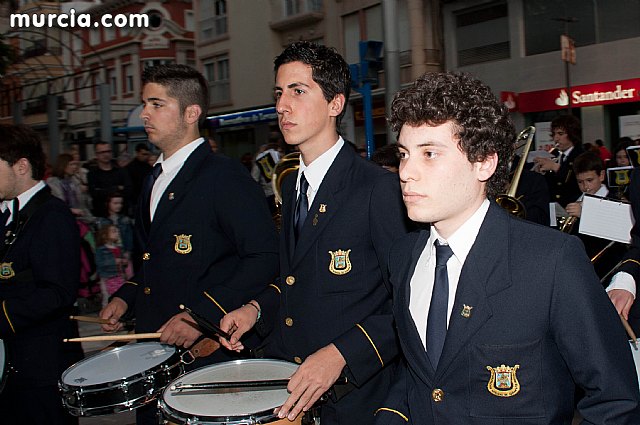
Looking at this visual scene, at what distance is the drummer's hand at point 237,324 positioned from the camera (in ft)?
8.83

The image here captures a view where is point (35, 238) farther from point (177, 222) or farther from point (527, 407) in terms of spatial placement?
point (527, 407)

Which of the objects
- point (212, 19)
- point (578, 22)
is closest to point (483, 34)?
point (578, 22)

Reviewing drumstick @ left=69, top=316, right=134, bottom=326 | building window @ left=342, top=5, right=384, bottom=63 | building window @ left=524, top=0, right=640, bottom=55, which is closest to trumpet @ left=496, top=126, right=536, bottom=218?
drumstick @ left=69, top=316, right=134, bottom=326

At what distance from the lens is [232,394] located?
234 cm

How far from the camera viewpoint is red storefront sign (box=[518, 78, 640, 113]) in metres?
16.0

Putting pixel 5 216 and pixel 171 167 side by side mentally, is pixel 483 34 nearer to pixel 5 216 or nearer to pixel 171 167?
pixel 171 167

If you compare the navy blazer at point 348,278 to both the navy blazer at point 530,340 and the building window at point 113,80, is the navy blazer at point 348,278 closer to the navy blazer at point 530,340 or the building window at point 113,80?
the navy blazer at point 530,340

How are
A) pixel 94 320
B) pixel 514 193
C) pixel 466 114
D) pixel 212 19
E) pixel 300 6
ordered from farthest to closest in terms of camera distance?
pixel 212 19, pixel 300 6, pixel 514 193, pixel 94 320, pixel 466 114

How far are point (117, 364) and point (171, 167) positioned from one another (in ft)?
3.20

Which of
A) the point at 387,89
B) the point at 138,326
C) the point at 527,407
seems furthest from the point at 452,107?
the point at 387,89

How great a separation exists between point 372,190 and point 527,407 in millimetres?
1052

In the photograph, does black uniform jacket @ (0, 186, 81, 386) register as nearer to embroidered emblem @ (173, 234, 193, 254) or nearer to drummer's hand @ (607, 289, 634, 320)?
embroidered emblem @ (173, 234, 193, 254)

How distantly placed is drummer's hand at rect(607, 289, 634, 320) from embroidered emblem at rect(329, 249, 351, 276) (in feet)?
4.05

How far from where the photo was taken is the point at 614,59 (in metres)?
16.4
